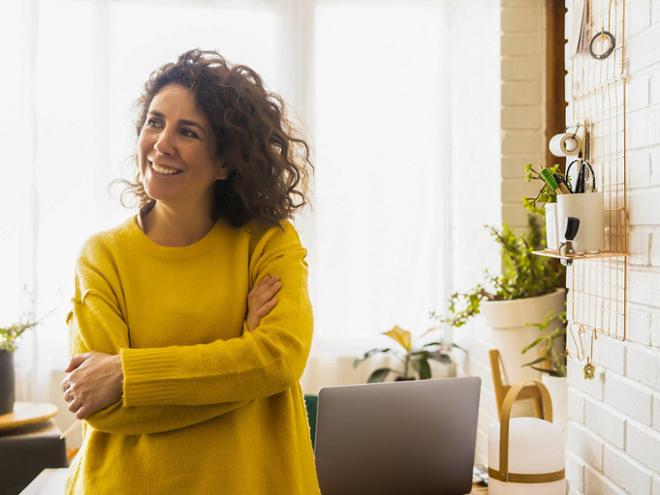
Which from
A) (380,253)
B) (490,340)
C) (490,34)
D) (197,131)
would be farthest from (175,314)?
(380,253)

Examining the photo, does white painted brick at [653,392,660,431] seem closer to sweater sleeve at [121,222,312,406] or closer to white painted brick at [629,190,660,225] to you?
white painted brick at [629,190,660,225]

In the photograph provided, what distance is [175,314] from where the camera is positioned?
4.67 ft

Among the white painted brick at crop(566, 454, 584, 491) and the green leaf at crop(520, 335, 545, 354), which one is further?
the green leaf at crop(520, 335, 545, 354)

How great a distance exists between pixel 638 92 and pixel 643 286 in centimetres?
37

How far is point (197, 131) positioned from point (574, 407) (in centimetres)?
106

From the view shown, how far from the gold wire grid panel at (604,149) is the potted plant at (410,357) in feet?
5.41

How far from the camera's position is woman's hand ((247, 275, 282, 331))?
A: 1.43 metres

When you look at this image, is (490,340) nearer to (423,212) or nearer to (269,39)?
(423,212)

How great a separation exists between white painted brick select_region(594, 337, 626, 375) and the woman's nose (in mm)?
962

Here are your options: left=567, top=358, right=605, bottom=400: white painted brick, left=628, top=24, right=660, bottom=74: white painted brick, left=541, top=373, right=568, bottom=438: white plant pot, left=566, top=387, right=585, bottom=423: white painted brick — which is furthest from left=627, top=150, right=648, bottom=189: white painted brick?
left=541, top=373, right=568, bottom=438: white plant pot

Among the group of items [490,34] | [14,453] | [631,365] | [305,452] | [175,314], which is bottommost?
[14,453]

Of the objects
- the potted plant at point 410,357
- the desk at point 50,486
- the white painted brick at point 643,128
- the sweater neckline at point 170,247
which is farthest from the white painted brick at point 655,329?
the potted plant at point 410,357

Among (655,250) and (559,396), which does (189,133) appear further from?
(559,396)

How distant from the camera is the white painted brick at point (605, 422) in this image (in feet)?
5.16
